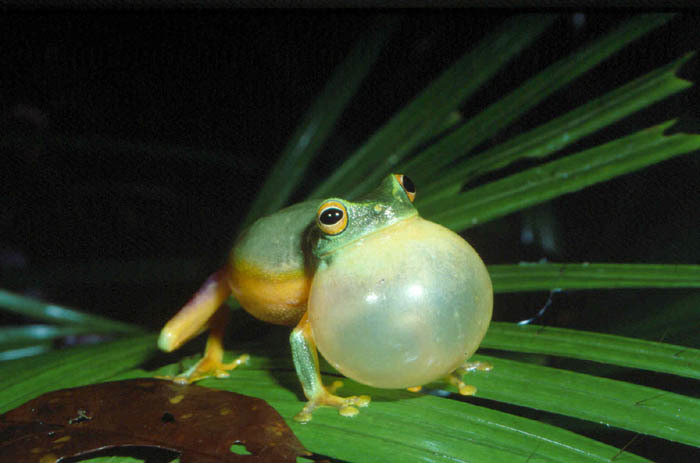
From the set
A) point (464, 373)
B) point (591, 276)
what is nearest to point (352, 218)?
point (464, 373)

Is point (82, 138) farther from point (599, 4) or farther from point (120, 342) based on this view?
point (599, 4)

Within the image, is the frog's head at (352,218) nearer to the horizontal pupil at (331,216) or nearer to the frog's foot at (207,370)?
the horizontal pupil at (331,216)

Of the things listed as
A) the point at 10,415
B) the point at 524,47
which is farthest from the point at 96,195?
the point at 524,47

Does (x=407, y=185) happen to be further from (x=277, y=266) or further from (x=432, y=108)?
(x=432, y=108)

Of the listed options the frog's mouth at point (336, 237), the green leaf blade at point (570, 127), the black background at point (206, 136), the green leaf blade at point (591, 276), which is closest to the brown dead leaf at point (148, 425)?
the frog's mouth at point (336, 237)

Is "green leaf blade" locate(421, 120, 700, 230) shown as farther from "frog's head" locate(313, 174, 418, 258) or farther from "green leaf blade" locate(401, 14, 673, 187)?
"frog's head" locate(313, 174, 418, 258)

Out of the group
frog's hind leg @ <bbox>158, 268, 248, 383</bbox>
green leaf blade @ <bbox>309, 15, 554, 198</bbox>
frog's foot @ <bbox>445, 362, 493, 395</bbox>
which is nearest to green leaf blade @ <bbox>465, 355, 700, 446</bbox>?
frog's foot @ <bbox>445, 362, 493, 395</bbox>
